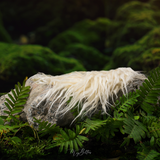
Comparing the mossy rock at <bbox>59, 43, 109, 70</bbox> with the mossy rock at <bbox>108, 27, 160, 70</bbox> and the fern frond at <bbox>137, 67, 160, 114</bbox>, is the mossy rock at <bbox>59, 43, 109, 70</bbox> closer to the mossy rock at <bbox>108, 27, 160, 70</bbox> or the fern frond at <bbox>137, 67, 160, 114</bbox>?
the mossy rock at <bbox>108, 27, 160, 70</bbox>

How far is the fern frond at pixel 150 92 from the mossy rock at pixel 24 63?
1.76 metres

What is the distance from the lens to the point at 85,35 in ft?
13.6

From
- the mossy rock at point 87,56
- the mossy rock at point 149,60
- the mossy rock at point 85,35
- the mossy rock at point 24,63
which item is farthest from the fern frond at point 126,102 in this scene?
the mossy rock at point 85,35

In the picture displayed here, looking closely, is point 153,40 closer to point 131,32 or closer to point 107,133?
point 131,32

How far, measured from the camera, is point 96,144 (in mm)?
917

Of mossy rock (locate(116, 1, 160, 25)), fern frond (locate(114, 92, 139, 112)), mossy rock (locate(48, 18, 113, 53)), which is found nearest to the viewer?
fern frond (locate(114, 92, 139, 112))

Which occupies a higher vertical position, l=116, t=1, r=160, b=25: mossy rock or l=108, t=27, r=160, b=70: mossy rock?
l=116, t=1, r=160, b=25: mossy rock

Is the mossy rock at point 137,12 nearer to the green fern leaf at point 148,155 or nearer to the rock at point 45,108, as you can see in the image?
the rock at point 45,108

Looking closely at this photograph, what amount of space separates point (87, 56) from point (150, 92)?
2.56 meters

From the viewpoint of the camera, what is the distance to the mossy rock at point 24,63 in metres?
2.33

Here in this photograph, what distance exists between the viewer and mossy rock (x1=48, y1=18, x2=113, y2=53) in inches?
151

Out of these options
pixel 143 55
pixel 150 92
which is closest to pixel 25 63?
pixel 143 55

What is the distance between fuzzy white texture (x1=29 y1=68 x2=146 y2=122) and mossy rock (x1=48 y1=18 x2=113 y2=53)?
2.69 m

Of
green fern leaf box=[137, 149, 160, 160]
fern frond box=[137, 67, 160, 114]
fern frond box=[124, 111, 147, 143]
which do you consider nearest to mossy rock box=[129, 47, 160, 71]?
fern frond box=[137, 67, 160, 114]
